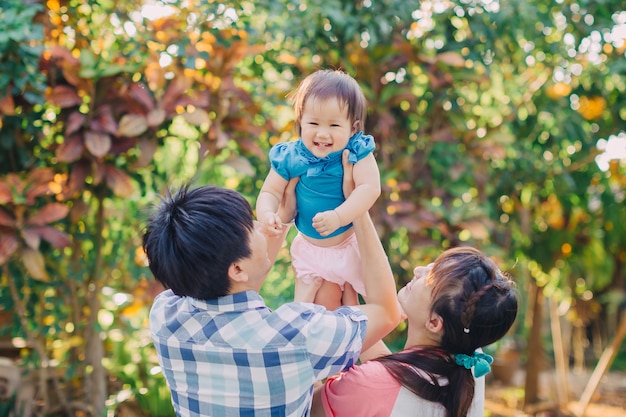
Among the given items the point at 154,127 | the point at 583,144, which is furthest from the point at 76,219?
the point at 583,144

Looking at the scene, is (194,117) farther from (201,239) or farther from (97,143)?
(201,239)

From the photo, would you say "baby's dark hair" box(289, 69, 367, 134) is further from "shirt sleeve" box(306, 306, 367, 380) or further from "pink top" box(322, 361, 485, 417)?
"pink top" box(322, 361, 485, 417)

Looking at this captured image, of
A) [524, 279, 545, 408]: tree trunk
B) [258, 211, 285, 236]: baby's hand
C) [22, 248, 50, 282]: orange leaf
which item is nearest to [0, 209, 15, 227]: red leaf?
[22, 248, 50, 282]: orange leaf

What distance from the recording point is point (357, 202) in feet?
4.89

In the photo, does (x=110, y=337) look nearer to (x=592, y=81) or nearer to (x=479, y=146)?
(x=479, y=146)

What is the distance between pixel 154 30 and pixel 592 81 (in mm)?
2219

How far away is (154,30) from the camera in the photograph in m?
2.91

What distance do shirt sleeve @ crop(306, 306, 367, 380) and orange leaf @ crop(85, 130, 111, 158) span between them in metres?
1.52

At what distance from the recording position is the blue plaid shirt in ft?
4.38

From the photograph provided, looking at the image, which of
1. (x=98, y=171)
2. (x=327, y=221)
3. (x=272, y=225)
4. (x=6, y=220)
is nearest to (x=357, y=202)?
(x=327, y=221)

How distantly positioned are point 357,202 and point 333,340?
1.01 feet

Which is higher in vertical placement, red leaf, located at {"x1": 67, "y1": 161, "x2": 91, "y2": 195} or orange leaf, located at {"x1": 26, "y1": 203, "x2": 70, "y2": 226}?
red leaf, located at {"x1": 67, "y1": 161, "x2": 91, "y2": 195}

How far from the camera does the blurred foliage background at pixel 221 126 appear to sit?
2.72 meters

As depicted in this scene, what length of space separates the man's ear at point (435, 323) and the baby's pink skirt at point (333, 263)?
210mm
